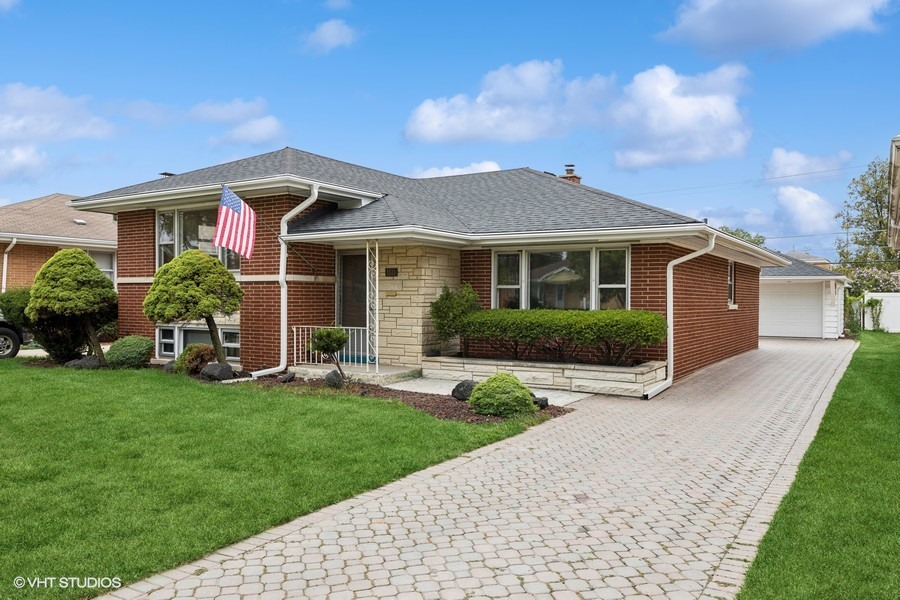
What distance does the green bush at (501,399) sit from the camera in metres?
8.62

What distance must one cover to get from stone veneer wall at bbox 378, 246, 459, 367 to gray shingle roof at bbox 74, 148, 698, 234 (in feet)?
2.48

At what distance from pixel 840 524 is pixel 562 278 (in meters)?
7.92

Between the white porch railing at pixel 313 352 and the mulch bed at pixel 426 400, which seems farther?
the white porch railing at pixel 313 352

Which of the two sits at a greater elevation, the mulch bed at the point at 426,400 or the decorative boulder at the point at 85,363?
the decorative boulder at the point at 85,363

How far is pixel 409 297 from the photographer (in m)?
12.4

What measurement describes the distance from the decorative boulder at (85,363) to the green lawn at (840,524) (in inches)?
487

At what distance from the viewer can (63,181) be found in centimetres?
2855

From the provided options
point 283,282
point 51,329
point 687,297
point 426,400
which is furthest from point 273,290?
point 687,297

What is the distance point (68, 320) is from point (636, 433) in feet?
38.4

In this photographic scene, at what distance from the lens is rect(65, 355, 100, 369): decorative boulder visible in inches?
505

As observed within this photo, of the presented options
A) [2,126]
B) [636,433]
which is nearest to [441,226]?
[636,433]

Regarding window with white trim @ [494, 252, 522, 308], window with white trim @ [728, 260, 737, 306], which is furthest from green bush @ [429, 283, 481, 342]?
window with white trim @ [728, 260, 737, 306]

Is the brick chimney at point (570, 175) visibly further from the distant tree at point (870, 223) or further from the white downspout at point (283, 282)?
the distant tree at point (870, 223)

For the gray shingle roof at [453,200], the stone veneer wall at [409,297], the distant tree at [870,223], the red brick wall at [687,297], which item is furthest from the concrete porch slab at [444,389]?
the distant tree at [870,223]
